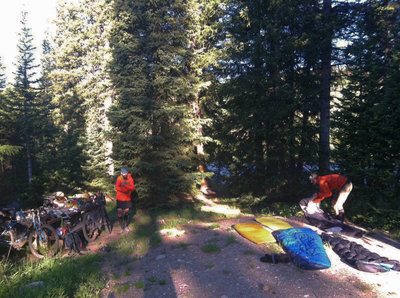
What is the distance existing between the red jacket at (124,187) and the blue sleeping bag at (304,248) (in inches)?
204

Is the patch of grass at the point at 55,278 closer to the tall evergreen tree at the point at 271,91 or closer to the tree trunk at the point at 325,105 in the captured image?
the tall evergreen tree at the point at 271,91

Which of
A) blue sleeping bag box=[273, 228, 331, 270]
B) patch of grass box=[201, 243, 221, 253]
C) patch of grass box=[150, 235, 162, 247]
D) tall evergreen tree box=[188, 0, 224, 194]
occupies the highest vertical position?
tall evergreen tree box=[188, 0, 224, 194]

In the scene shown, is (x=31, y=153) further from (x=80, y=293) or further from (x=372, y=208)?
(x=372, y=208)

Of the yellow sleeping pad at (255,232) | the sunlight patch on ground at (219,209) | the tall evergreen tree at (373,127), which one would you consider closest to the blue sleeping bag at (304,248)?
the yellow sleeping pad at (255,232)

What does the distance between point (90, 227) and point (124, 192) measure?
5.17 feet

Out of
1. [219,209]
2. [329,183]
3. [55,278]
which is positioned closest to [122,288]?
[55,278]

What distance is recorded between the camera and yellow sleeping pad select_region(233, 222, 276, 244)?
668 cm

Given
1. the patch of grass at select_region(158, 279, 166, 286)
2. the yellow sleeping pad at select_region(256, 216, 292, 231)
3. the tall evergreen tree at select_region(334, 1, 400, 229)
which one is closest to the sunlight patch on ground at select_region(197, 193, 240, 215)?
the yellow sleeping pad at select_region(256, 216, 292, 231)

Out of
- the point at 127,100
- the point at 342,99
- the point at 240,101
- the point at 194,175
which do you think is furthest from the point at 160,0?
the point at 342,99

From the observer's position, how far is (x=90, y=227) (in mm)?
8047

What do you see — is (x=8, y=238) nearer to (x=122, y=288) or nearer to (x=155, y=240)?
(x=122, y=288)

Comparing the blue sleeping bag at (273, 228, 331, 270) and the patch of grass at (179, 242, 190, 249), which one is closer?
the blue sleeping bag at (273, 228, 331, 270)

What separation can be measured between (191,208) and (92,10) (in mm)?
19678

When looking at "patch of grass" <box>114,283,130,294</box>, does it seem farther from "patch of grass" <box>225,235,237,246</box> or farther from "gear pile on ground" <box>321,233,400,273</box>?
"gear pile on ground" <box>321,233,400,273</box>
